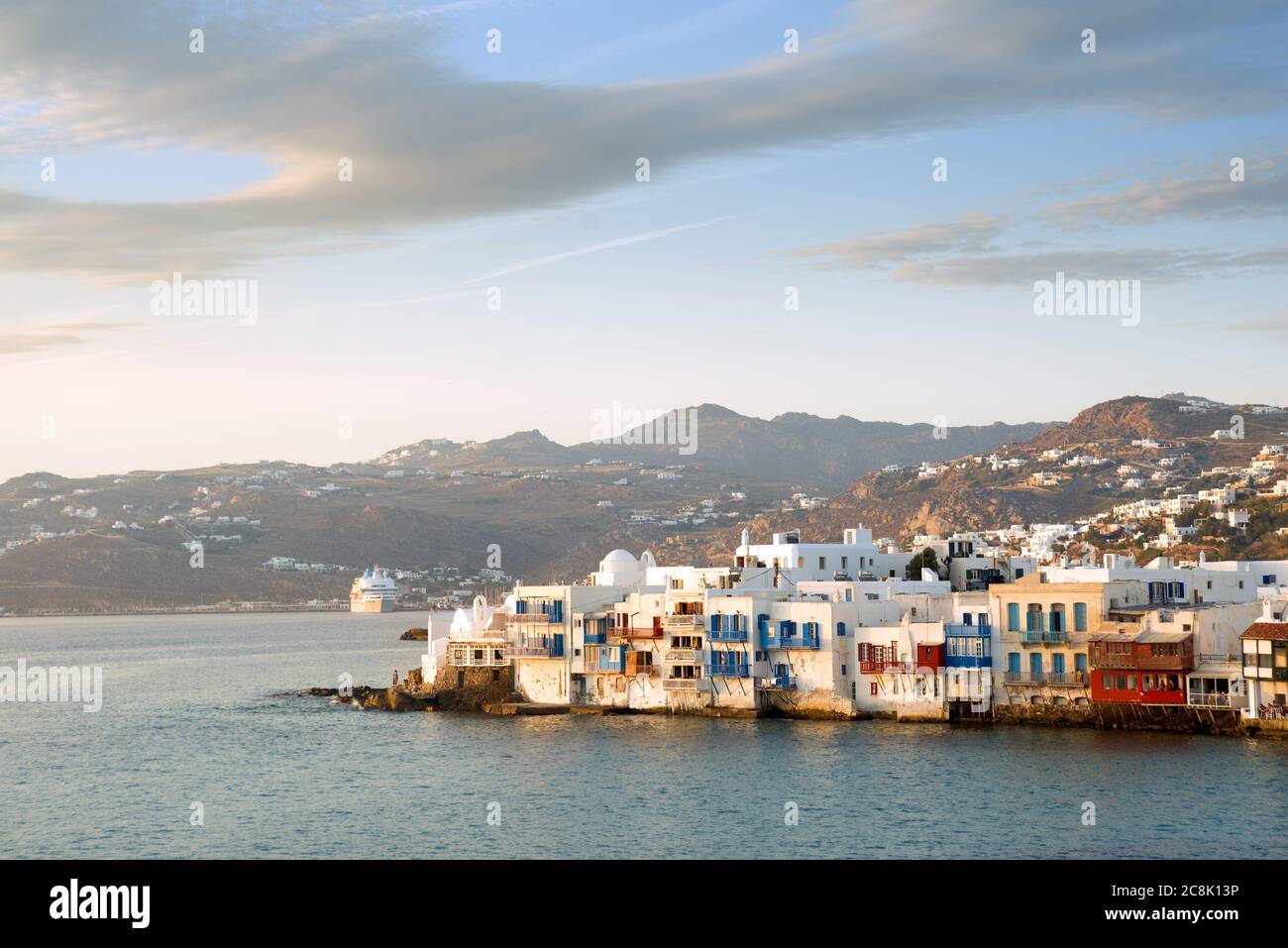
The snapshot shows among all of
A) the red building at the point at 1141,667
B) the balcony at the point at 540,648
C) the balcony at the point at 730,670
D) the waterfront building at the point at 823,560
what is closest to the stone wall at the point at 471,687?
the balcony at the point at 540,648

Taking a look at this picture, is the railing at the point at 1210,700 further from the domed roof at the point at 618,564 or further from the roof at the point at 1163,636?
the domed roof at the point at 618,564

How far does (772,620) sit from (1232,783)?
21929mm

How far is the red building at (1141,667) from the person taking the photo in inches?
2093

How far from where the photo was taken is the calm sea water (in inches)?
1479

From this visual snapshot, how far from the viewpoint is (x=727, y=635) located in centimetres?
6069

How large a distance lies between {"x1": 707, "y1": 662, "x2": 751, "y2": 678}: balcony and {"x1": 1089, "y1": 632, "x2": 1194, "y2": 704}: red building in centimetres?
1399

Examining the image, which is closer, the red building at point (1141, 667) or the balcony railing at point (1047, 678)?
the red building at point (1141, 667)

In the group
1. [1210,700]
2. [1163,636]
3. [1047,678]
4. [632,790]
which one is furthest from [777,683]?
[1210,700]

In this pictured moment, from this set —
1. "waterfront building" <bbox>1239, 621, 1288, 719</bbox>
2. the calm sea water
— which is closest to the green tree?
the calm sea water

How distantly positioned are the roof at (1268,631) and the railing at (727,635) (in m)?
19.5

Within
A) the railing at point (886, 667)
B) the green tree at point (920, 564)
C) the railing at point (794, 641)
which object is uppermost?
the green tree at point (920, 564)

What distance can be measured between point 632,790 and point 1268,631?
23.1 m

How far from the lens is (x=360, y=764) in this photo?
175 ft
